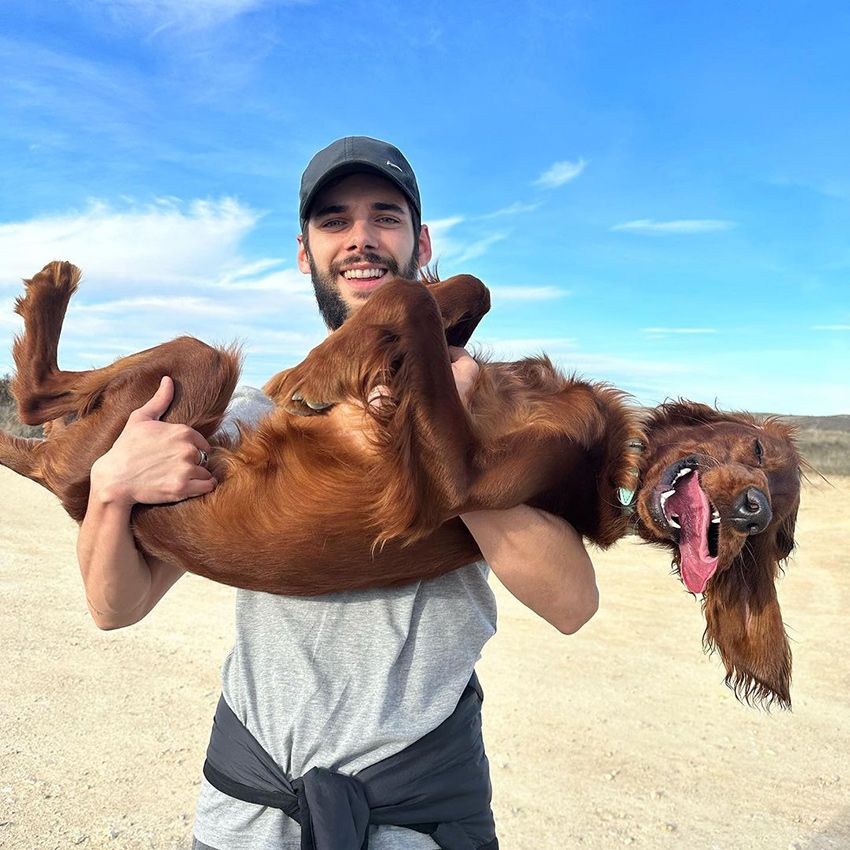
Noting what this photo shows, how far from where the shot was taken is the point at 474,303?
2090mm

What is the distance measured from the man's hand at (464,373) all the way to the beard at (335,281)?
31 cm

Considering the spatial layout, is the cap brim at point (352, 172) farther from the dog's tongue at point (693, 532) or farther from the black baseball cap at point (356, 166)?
the dog's tongue at point (693, 532)

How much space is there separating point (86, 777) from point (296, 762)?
10.1 ft

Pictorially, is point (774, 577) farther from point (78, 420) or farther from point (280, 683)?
point (78, 420)

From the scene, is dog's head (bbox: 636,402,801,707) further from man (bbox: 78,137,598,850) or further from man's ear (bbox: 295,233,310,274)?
man's ear (bbox: 295,233,310,274)

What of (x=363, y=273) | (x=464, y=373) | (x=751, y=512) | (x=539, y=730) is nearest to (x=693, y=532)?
(x=751, y=512)

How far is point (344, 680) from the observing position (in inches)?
68.6

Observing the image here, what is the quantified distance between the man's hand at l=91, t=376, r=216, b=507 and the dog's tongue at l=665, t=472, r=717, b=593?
1145 millimetres

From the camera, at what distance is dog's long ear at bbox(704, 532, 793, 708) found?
2.07m

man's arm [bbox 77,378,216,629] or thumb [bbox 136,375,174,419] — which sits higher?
thumb [bbox 136,375,174,419]

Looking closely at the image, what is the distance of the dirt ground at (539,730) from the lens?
394 centimetres

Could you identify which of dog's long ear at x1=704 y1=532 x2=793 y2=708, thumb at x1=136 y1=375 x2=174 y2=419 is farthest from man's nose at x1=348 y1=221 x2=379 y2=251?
dog's long ear at x1=704 y1=532 x2=793 y2=708

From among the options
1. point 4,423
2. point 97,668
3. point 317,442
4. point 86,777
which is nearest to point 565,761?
point 86,777

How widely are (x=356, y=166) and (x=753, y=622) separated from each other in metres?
1.61
